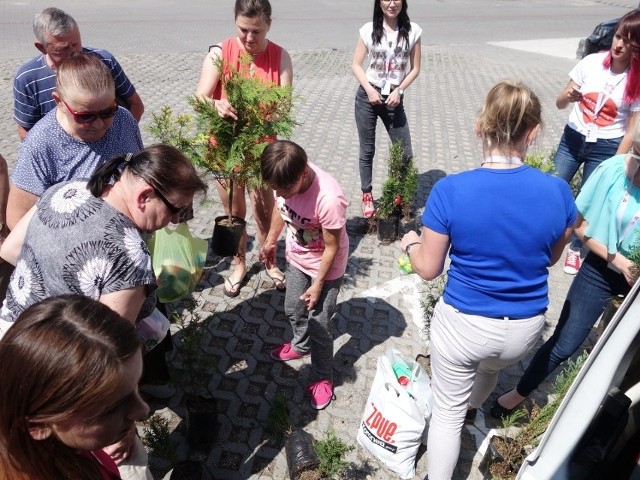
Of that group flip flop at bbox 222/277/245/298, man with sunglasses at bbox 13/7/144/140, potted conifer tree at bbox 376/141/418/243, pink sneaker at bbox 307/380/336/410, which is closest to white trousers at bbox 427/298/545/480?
pink sneaker at bbox 307/380/336/410

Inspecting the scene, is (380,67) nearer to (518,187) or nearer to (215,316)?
(215,316)

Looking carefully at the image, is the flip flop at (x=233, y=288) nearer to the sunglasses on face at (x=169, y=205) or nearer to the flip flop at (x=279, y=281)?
the flip flop at (x=279, y=281)

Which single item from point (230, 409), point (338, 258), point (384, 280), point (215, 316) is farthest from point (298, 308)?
point (384, 280)

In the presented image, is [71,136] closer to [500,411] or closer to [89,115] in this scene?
[89,115]

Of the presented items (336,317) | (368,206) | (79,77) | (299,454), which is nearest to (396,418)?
(299,454)

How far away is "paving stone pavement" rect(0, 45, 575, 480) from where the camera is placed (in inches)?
122

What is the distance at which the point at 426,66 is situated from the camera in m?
12.1

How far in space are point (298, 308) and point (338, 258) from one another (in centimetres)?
48

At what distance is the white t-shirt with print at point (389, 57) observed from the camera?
4965 mm

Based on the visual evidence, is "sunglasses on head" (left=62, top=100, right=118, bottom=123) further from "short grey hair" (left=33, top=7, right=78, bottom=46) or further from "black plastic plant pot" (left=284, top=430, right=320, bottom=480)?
"black plastic plant pot" (left=284, top=430, right=320, bottom=480)

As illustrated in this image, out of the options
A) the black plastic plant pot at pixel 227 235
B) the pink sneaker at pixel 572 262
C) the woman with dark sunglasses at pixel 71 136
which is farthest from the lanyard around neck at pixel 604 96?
the woman with dark sunglasses at pixel 71 136

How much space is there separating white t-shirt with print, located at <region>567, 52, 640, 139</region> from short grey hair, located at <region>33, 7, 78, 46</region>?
3.91 meters

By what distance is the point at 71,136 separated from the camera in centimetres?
265

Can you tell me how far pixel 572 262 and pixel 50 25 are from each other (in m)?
4.73
